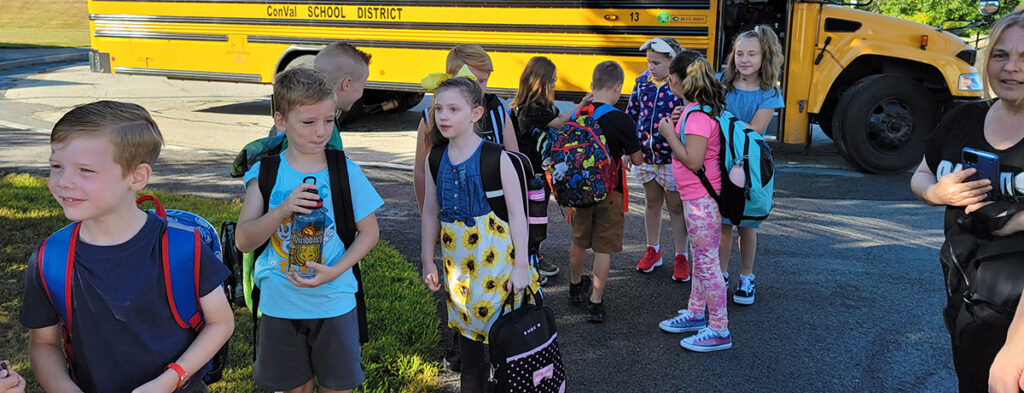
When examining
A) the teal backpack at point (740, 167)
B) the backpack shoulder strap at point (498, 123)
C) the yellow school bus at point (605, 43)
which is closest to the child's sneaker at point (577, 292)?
the teal backpack at point (740, 167)

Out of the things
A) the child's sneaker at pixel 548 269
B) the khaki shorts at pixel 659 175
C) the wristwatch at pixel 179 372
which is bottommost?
the child's sneaker at pixel 548 269

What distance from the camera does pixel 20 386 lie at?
171 cm

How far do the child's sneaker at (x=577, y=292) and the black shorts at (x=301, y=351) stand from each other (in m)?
2.07

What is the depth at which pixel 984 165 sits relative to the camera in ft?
7.20

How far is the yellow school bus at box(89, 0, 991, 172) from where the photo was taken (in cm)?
782

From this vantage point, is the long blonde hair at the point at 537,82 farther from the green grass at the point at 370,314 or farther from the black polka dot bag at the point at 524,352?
the black polka dot bag at the point at 524,352

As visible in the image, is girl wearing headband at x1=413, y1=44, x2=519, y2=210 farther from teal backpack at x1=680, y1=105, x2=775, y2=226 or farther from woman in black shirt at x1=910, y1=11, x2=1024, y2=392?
woman in black shirt at x1=910, y1=11, x2=1024, y2=392

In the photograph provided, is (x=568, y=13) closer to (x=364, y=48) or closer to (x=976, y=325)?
(x=364, y=48)

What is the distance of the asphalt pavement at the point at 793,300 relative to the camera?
371 centimetres

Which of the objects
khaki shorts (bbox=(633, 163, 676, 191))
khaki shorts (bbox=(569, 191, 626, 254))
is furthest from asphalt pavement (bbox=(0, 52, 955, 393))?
khaki shorts (bbox=(633, 163, 676, 191))

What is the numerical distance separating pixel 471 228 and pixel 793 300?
98.1 inches

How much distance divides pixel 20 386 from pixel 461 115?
1.69 m

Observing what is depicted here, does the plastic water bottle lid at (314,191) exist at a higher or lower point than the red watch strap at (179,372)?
higher

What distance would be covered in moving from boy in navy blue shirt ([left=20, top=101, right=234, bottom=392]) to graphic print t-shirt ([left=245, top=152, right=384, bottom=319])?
0.57m
